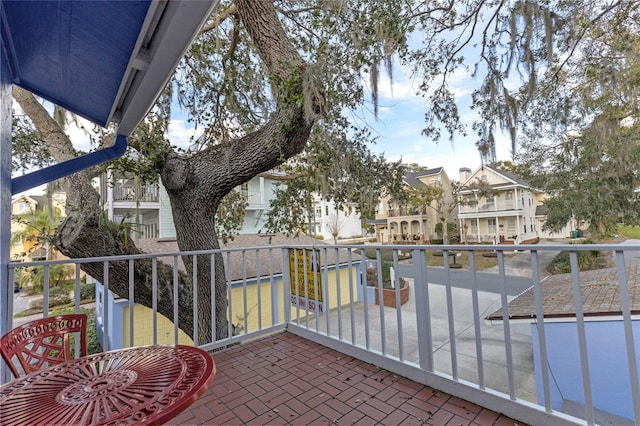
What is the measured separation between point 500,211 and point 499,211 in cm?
6

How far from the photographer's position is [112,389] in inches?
41.0

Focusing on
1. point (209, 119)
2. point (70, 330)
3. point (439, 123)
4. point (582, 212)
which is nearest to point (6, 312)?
point (70, 330)

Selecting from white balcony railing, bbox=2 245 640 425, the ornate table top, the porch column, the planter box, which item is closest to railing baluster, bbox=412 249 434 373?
white balcony railing, bbox=2 245 640 425

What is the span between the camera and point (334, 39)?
3.69m

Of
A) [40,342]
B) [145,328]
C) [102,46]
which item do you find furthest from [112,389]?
[145,328]

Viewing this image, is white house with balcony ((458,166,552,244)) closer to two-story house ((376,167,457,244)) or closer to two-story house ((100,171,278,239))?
two-story house ((376,167,457,244))

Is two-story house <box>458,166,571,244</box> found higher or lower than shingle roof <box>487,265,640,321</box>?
higher

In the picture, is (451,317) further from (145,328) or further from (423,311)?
(145,328)

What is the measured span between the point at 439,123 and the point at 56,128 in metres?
5.77

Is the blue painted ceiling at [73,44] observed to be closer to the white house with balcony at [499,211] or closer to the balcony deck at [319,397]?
the balcony deck at [319,397]

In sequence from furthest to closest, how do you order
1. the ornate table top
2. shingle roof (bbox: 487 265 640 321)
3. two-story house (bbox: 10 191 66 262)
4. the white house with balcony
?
the white house with balcony < two-story house (bbox: 10 191 66 262) < shingle roof (bbox: 487 265 640 321) < the ornate table top

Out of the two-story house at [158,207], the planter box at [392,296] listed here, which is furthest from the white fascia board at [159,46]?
the planter box at [392,296]

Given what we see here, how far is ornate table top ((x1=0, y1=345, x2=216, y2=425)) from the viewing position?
0.89m

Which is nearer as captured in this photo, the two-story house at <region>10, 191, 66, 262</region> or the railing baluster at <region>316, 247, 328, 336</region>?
the railing baluster at <region>316, 247, 328, 336</region>
